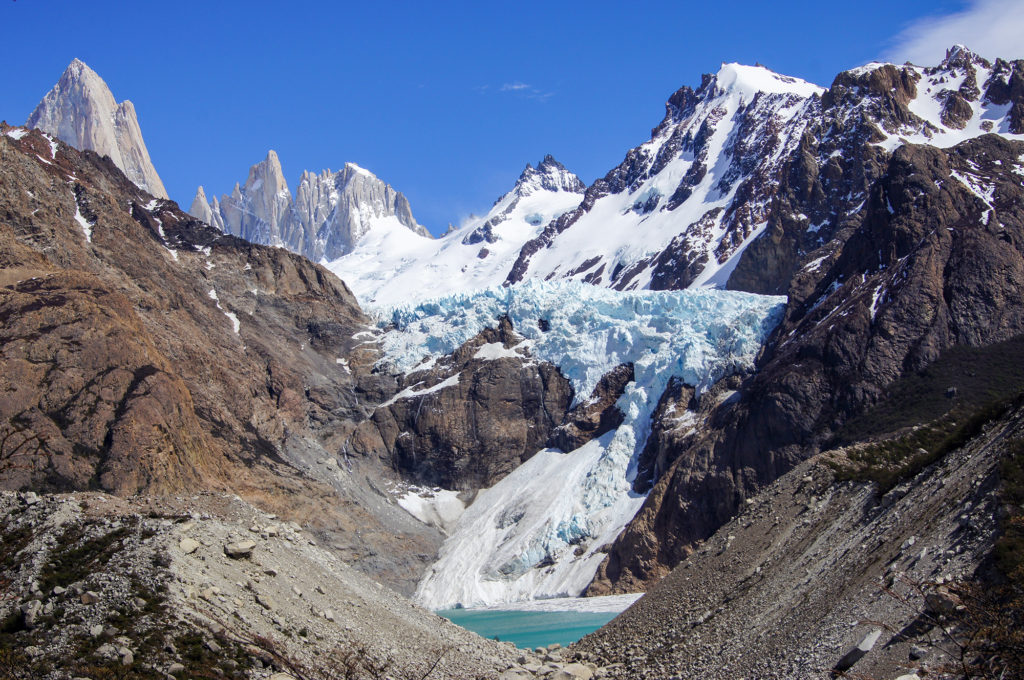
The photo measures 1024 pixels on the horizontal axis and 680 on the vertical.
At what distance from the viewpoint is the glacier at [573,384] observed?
9100 centimetres

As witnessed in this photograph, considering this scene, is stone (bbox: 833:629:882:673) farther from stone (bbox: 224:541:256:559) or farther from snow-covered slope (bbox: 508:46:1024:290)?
snow-covered slope (bbox: 508:46:1024:290)

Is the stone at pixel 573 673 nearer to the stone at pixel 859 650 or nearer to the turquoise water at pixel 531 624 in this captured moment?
the stone at pixel 859 650

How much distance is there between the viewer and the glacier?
91000 millimetres

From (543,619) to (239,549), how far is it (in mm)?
51898

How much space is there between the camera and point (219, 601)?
23422mm

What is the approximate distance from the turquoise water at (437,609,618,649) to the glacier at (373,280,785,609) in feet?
17.3

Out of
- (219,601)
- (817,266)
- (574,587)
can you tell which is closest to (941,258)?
(817,266)

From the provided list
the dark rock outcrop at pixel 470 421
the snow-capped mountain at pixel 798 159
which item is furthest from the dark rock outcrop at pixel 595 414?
the snow-capped mountain at pixel 798 159

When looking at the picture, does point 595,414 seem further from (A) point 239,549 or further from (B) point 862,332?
(A) point 239,549

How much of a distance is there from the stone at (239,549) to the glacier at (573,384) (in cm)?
6048

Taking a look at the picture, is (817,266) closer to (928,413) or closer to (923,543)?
(928,413)

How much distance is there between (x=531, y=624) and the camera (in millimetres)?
72812

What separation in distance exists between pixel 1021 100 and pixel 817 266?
148 ft

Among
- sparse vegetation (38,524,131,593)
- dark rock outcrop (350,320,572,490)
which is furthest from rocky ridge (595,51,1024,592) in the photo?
sparse vegetation (38,524,131,593)
